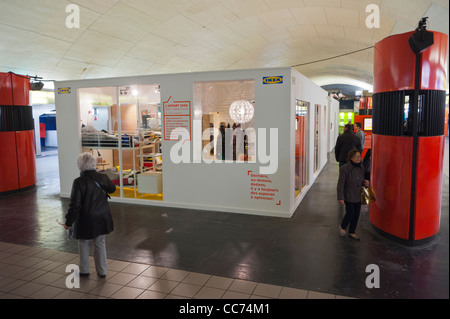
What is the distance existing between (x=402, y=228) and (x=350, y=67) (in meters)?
19.0

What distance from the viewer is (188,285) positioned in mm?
4016

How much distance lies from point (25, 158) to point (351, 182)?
8840 millimetres

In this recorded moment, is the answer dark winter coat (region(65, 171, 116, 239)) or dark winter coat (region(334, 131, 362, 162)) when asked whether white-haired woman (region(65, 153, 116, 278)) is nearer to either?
dark winter coat (region(65, 171, 116, 239))

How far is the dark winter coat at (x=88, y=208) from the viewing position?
159 inches

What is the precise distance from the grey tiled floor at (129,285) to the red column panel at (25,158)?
541 centimetres

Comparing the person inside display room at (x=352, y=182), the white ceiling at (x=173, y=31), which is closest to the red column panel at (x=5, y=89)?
the white ceiling at (x=173, y=31)

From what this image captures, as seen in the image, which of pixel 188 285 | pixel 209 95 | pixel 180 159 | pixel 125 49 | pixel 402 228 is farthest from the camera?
pixel 125 49

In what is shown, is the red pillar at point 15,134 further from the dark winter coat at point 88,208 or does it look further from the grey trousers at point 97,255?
the dark winter coat at point 88,208

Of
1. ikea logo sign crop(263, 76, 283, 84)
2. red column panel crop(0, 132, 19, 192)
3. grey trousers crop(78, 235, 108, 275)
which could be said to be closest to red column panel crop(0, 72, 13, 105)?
red column panel crop(0, 132, 19, 192)

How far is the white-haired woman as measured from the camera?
405 centimetres

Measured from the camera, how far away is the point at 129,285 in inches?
160

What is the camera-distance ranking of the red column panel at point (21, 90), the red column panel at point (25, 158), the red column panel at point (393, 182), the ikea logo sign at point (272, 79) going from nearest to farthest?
1. the red column panel at point (393, 182)
2. the ikea logo sign at point (272, 79)
3. the red column panel at point (21, 90)
4. the red column panel at point (25, 158)
